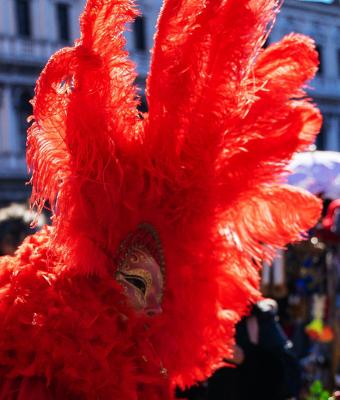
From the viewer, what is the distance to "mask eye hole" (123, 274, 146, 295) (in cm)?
161

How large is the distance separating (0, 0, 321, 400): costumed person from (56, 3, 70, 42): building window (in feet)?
52.6

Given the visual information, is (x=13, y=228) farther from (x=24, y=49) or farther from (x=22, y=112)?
(x=24, y=49)

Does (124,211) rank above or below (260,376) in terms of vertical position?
above

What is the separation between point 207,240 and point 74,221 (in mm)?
415

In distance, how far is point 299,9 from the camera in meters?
20.1

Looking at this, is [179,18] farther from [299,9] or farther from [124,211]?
[299,9]

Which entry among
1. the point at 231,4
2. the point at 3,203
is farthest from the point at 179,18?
the point at 3,203

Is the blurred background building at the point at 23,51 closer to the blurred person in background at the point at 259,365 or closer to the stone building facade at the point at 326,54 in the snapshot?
the stone building facade at the point at 326,54

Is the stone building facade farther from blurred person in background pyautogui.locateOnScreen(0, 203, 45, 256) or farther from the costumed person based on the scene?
the costumed person

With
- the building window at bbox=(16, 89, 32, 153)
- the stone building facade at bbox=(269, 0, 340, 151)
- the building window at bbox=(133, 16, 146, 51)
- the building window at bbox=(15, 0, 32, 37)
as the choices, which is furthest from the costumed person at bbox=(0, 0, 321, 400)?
the stone building facade at bbox=(269, 0, 340, 151)

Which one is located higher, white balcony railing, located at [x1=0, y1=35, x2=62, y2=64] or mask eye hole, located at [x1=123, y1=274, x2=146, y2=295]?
mask eye hole, located at [x1=123, y1=274, x2=146, y2=295]

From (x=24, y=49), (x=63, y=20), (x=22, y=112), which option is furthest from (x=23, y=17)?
(x=22, y=112)

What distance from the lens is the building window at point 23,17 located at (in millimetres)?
16500

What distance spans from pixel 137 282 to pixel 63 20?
54.1 ft
